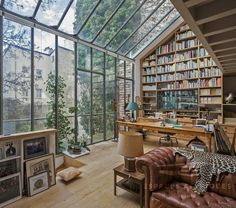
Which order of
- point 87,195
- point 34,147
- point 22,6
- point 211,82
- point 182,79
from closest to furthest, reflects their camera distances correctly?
point 87,195, point 34,147, point 22,6, point 211,82, point 182,79

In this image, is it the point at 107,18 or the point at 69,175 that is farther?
the point at 107,18

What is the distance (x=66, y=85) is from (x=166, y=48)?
408cm

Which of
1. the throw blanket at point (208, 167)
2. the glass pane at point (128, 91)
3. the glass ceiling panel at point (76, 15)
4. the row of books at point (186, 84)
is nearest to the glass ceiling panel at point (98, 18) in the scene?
the glass ceiling panel at point (76, 15)

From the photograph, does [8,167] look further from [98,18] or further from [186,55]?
[186,55]

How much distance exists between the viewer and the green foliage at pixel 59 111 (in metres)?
4.26

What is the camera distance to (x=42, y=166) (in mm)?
3148

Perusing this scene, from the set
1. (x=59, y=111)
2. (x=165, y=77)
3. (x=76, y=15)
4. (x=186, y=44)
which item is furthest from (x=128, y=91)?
(x=76, y=15)

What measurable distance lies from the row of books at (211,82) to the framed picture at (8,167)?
18.5ft

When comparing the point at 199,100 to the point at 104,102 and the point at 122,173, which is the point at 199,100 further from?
the point at 122,173

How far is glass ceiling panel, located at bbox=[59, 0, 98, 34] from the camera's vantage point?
13.6 ft

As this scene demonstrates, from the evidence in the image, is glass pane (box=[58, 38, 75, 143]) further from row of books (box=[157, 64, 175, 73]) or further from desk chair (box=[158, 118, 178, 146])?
row of books (box=[157, 64, 175, 73])

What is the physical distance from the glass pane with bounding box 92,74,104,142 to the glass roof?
111 centimetres

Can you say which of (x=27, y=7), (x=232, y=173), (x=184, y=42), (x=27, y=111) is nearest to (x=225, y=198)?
(x=232, y=173)

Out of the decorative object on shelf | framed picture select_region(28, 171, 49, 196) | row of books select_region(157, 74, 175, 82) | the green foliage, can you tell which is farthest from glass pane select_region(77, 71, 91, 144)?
the decorative object on shelf
